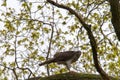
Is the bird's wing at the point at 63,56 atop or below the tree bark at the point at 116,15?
below

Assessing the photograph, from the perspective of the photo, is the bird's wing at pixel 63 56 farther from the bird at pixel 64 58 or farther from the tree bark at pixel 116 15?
the tree bark at pixel 116 15

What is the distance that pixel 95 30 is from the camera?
13.6 m

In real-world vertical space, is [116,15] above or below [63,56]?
above

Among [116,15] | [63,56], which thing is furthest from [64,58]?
[116,15]

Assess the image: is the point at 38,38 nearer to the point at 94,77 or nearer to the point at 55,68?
the point at 55,68

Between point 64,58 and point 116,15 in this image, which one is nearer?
point 116,15

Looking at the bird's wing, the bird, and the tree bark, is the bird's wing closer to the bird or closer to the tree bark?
the bird

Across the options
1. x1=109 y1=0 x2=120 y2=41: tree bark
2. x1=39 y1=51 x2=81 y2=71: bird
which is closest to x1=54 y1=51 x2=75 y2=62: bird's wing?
x1=39 y1=51 x2=81 y2=71: bird

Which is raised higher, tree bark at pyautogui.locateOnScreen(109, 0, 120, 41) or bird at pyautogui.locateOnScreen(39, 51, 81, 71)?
tree bark at pyautogui.locateOnScreen(109, 0, 120, 41)

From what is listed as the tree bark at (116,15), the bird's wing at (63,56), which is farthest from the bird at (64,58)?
the tree bark at (116,15)

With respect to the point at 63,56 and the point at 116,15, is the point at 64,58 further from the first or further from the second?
the point at 116,15

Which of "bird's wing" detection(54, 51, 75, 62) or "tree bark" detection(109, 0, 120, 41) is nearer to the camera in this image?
"tree bark" detection(109, 0, 120, 41)

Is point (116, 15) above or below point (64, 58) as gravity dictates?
above

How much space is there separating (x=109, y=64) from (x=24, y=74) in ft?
11.1
